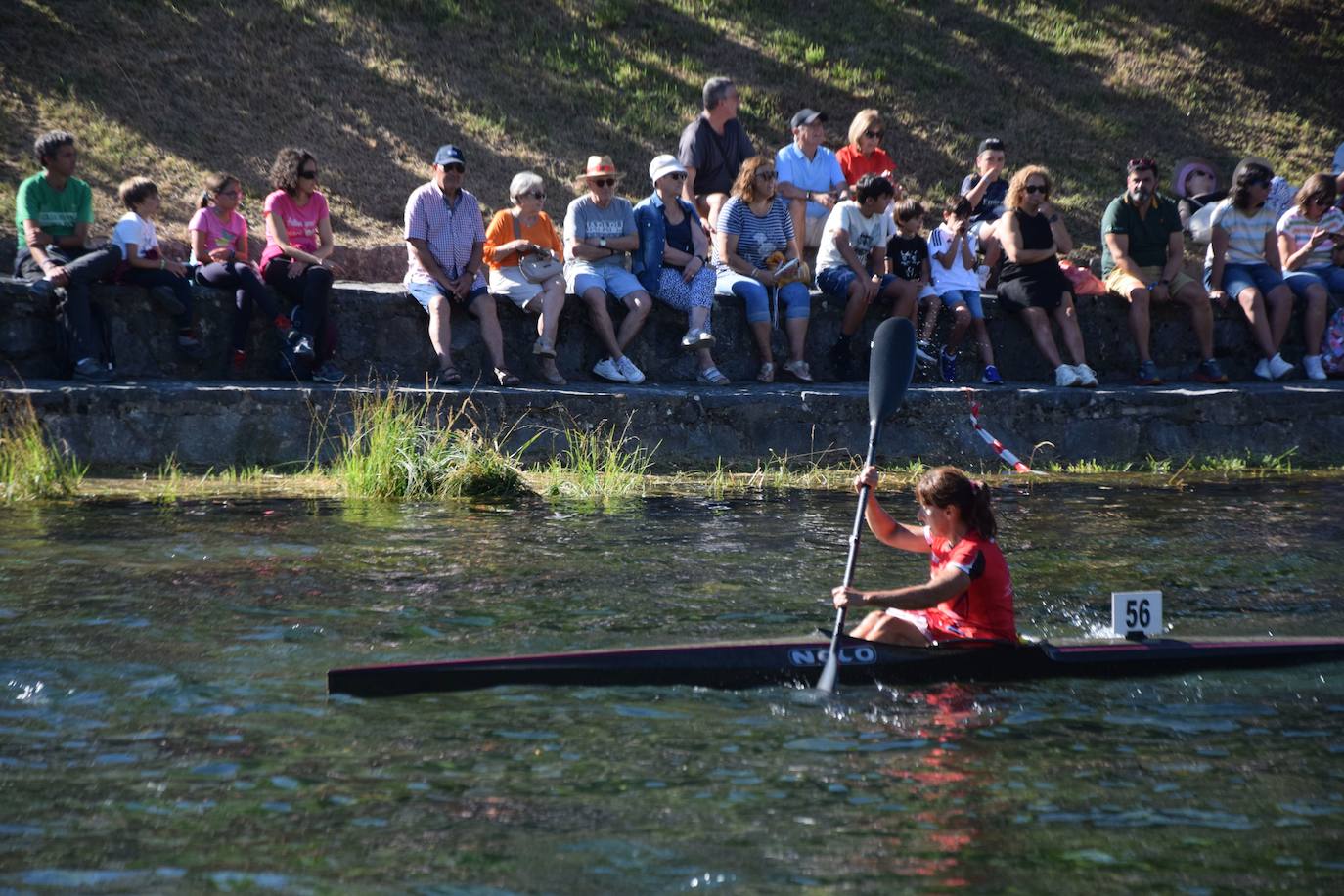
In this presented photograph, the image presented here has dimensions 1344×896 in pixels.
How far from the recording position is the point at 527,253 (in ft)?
39.4

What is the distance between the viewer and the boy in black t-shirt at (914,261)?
41.6ft

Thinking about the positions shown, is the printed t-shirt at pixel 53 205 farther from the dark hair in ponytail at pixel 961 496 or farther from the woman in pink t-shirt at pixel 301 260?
the dark hair in ponytail at pixel 961 496

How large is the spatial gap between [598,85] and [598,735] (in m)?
16.0

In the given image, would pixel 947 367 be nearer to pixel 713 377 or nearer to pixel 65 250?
pixel 713 377

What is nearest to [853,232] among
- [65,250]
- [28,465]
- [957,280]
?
[957,280]

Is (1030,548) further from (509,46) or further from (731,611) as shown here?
(509,46)

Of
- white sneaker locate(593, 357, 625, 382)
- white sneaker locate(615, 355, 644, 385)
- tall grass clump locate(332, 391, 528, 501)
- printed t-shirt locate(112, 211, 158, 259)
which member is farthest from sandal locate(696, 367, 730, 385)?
printed t-shirt locate(112, 211, 158, 259)

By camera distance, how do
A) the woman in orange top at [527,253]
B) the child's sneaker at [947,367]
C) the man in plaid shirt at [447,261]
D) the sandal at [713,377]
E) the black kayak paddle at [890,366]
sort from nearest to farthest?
the black kayak paddle at [890,366] → the man in plaid shirt at [447,261] → the woman in orange top at [527,253] → the sandal at [713,377] → the child's sneaker at [947,367]

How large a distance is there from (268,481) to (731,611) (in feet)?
14.3

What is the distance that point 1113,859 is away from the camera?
4.57 m

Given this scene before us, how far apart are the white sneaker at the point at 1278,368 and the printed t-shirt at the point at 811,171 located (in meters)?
3.88

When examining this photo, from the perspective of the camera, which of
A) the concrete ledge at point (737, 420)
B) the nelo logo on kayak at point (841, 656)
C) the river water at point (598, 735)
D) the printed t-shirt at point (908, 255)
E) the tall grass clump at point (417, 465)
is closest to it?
the river water at point (598, 735)

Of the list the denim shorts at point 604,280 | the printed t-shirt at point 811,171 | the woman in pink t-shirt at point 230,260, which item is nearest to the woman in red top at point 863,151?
the printed t-shirt at point 811,171

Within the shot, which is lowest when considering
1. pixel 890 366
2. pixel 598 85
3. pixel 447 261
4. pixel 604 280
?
pixel 890 366
